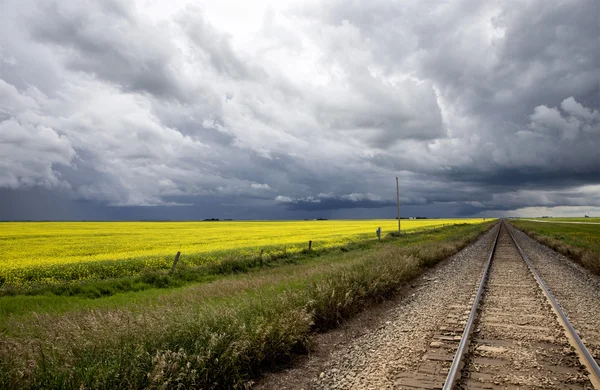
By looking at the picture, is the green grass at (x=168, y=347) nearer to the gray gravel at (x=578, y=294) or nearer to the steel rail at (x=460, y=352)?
the steel rail at (x=460, y=352)

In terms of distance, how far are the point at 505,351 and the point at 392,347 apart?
1.89 metres

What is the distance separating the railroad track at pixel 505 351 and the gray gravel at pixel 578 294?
33 centimetres

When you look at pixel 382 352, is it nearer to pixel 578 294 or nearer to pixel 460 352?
pixel 460 352

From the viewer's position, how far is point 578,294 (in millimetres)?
11078

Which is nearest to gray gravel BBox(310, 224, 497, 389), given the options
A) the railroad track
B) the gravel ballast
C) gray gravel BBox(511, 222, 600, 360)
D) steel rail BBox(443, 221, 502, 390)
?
the gravel ballast

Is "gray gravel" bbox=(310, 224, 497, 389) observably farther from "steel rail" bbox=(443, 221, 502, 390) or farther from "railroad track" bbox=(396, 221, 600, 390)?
"steel rail" bbox=(443, 221, 502, 390)

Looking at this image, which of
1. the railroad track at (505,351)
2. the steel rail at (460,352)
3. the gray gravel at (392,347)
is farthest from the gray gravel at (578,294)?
the gray gravel at (392,347)

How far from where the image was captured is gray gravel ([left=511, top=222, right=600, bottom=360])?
7.39 meters

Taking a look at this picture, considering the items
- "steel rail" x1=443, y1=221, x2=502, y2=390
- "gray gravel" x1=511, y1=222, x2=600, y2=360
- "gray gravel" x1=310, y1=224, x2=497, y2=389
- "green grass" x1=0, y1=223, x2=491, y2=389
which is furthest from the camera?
"gray gravel" x1=511, y1=222, x2=600, y2=360

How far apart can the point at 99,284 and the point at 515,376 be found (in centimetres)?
1578

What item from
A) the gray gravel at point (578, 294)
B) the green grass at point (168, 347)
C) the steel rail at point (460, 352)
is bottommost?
the gray gravel at point (578, 294)

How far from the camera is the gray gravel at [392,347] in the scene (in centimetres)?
546

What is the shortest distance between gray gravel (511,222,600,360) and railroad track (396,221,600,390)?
0.33 m

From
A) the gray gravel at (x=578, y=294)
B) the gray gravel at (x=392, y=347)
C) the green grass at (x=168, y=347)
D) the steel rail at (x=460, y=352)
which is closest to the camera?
the green grass at (x=168, y=347)
